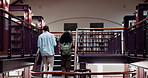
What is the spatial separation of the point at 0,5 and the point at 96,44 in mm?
7529

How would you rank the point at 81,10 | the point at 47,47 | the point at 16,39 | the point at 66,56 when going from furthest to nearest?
the point at 81,10 < the point at 66,56 < the point at 16,39 < the point at 47,47

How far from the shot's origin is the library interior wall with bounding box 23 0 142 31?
580 inches

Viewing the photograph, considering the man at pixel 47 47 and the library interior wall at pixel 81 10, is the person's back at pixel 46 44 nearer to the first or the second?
the man at pixel 47 47

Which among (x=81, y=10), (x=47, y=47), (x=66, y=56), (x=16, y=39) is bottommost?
(x=66, y=56)

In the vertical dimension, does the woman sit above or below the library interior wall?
below

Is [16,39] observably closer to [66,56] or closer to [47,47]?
[47,47]

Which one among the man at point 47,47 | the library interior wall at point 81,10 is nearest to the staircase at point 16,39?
the man at point 47,47

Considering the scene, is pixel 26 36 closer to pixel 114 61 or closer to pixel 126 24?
pixel 114 61

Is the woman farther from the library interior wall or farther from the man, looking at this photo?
the library interior wall

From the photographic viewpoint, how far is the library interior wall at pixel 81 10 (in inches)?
580

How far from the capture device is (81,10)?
1499 centimetres

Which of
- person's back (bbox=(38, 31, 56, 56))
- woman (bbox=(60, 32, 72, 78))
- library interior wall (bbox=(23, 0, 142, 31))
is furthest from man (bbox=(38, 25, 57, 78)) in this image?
library interior wall (bbox=(23, 0, 142, 31))

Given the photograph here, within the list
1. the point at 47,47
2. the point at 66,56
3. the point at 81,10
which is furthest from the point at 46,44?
the point at 81,10

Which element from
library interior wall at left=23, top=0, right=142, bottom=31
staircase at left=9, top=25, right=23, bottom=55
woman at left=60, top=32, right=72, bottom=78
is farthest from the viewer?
library interior wall at left=23, top=0, right=142, bottom=31
